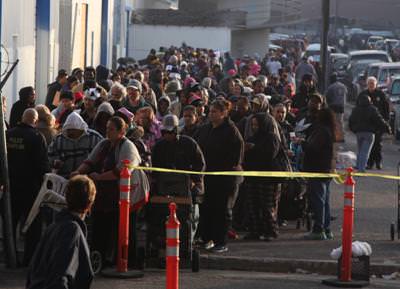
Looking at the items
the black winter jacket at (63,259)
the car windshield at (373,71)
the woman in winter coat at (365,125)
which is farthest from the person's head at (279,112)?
the car windshield at (373,71)

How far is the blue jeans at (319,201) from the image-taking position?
53.8ft

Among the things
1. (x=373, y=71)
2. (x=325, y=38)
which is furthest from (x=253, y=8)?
(x=325, y=38)

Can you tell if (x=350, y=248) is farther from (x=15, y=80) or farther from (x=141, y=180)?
(x=15, y=80)

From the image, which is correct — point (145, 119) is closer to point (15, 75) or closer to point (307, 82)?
point (15, 75)

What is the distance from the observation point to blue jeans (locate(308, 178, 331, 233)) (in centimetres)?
1641

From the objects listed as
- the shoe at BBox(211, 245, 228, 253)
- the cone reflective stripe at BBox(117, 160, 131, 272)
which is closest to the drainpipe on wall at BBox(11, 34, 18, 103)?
the shoe at BBox(211, 245, 228, 253)

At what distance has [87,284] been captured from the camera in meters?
8.37

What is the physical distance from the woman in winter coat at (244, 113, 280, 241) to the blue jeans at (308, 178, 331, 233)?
478 mm

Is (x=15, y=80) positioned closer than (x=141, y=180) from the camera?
No

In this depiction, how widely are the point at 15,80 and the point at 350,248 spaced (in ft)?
38.9

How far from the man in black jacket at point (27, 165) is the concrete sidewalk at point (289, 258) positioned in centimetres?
214

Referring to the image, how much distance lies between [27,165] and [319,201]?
4412 millimetres

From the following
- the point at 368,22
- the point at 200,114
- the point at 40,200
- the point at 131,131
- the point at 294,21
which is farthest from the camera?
the point at 368,22

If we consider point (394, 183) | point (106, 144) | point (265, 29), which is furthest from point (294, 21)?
point (106, 144)
